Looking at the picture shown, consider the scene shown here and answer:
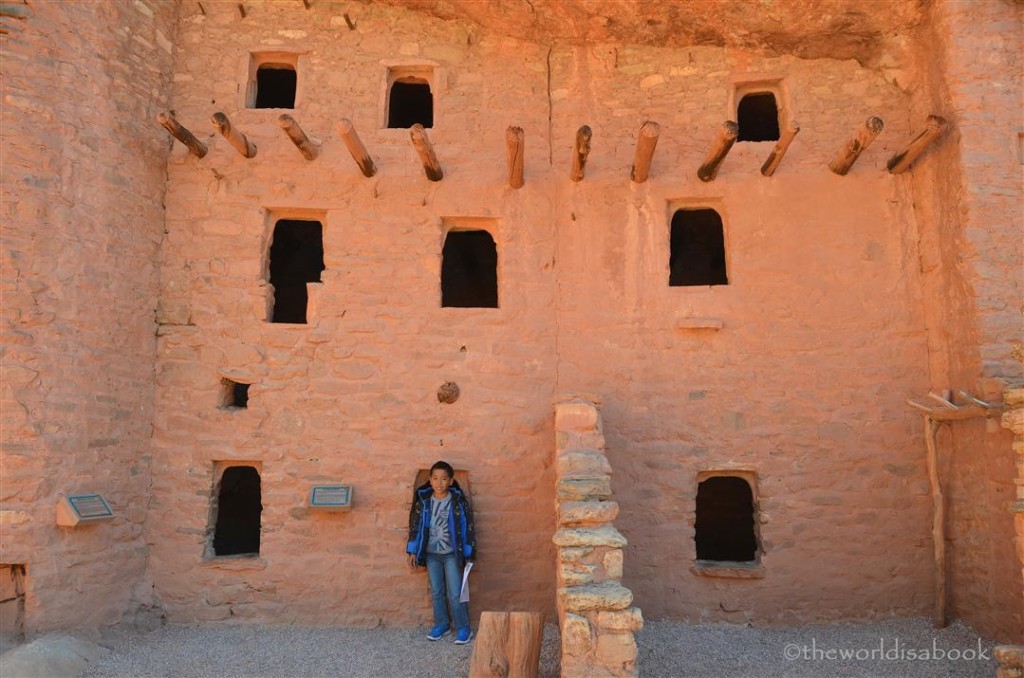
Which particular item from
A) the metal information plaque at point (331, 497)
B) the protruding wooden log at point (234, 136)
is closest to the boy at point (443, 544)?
the metal information plaque at point (331, 497)

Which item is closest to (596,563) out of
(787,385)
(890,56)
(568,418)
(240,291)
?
(568,418)

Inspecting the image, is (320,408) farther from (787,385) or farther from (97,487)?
(787,385)

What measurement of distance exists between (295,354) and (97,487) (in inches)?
84.3

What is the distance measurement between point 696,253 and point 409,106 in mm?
4858

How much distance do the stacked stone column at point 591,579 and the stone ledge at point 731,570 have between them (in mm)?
1902

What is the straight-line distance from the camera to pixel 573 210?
7.96m

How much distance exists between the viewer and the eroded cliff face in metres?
7.66

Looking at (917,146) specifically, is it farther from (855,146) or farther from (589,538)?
(589,538)

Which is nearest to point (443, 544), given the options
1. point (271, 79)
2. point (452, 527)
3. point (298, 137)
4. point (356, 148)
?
point (452, 527)

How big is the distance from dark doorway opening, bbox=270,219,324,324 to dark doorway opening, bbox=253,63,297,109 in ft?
6.54

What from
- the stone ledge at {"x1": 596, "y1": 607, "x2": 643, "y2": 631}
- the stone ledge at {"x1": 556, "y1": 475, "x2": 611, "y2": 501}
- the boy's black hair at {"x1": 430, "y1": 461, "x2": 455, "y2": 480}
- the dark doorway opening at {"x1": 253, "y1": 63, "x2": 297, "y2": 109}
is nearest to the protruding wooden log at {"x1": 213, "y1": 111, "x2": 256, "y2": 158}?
the dark doorway opening at {"x1": 253, "y1": 63, "x2": 297, "y2": 109}

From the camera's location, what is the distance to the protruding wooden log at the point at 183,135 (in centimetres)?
711

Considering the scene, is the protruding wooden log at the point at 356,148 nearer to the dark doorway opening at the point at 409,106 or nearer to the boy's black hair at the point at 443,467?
the dark doorway opening at the point at 409,106

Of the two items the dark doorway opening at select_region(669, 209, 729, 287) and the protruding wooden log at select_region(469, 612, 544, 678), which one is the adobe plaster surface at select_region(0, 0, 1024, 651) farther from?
the dark doorway opening at select_region(669, 209, 729, 287)
